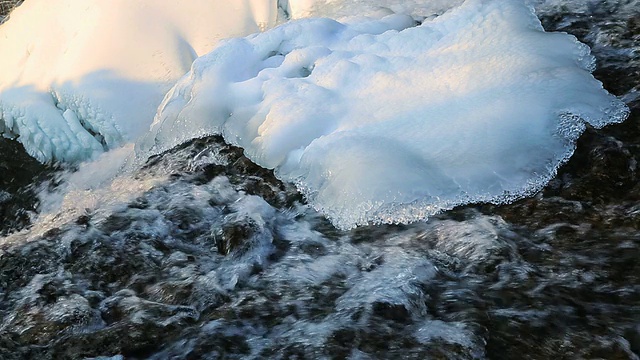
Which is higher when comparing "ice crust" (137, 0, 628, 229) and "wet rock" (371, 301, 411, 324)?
"ice crust" (137, 0, 628, 229)

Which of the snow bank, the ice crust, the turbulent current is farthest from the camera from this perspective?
the snow bank

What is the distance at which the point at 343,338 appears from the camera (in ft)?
7.89

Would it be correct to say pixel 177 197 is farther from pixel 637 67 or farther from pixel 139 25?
pixel 637 67

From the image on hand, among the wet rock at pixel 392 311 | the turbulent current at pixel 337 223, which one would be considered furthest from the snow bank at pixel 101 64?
the wet rock at pixel 392 311

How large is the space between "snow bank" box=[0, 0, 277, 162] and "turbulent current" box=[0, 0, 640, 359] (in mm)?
65

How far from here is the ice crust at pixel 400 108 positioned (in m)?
3.04

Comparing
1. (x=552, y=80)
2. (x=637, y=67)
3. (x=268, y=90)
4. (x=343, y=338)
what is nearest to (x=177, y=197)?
(x=268, y=90)

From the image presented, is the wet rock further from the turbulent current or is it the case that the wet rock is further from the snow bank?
the snow bank

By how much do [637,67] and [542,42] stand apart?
653 millimetres

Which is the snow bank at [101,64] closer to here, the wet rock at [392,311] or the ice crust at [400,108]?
the ice crust at [400,108]

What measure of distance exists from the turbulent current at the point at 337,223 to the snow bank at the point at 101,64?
0.21 feet

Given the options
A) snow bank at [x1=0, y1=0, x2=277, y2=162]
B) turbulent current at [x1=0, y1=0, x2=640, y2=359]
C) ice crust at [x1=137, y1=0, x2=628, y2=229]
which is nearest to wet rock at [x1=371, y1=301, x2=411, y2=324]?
turbulent current at [x1=0, y1=0, x2=640, y2=359]

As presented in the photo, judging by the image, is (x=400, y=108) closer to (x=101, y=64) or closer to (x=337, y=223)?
(x=337, y=223)

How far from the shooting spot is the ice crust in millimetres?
3045
